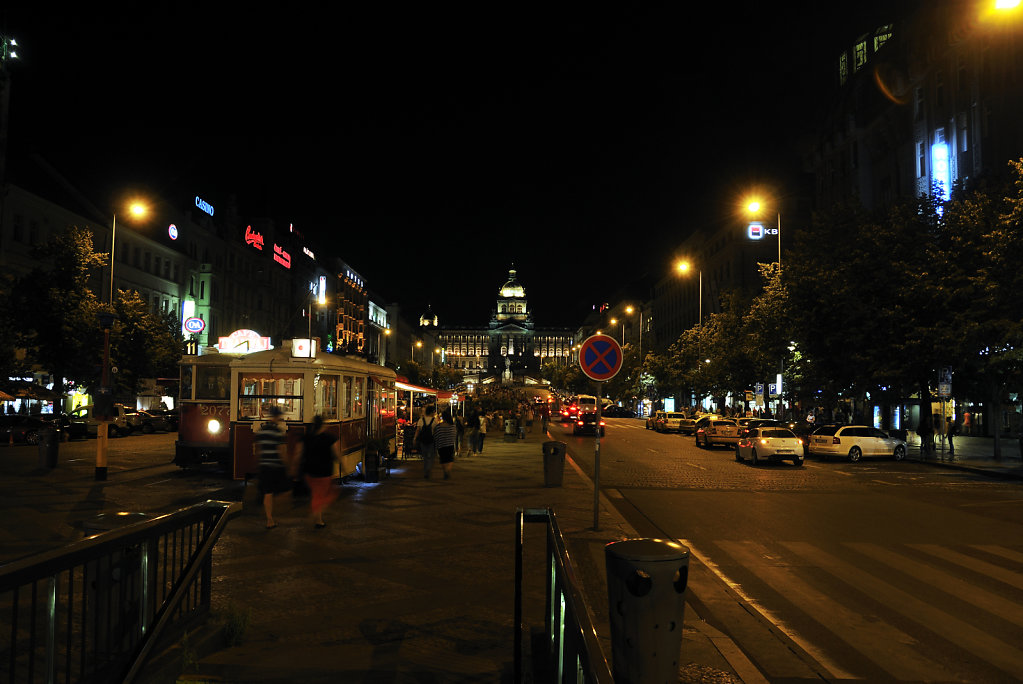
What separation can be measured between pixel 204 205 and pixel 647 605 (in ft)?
224

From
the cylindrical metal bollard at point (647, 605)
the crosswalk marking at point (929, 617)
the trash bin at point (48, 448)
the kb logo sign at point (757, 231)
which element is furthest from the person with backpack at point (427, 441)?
the kb logo sign at point (757, 231)

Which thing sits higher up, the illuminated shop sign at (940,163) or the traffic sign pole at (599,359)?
the illuminated shop sign at (940,163)

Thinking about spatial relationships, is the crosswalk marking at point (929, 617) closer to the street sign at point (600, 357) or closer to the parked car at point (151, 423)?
the street sign at point (600, 357)

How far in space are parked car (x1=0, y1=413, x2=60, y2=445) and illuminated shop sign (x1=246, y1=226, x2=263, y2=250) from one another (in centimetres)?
4248

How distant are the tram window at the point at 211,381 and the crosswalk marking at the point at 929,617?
1416cm

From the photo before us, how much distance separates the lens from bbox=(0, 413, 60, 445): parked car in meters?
32.7

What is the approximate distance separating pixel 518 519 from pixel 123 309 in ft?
135

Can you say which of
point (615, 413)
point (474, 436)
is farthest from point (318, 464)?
point (615, 413)

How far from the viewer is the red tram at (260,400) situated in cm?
1798

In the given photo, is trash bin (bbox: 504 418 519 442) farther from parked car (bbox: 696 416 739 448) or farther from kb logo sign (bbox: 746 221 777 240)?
kb logo sign (bbox: 746 221 777 240)

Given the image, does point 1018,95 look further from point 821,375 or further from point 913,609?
point 913,609

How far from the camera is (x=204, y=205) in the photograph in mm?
67250

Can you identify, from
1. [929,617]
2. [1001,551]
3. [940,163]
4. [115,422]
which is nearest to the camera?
[929,617]

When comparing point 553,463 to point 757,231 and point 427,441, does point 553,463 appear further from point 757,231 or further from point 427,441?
point 757,231
